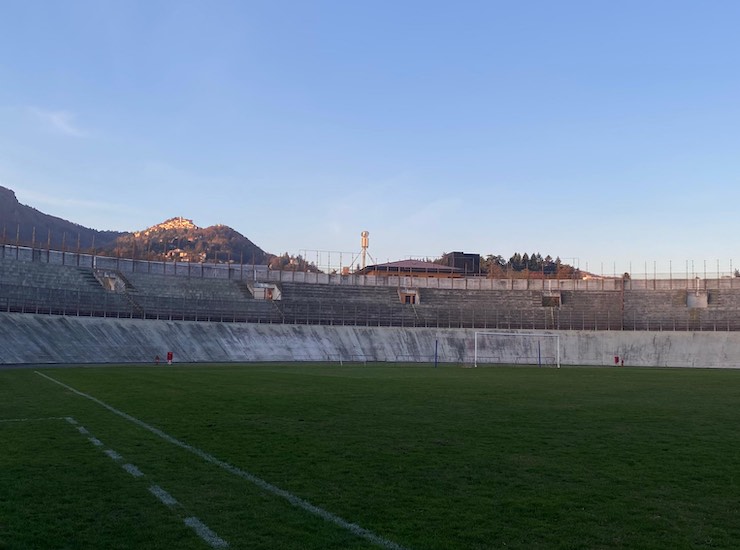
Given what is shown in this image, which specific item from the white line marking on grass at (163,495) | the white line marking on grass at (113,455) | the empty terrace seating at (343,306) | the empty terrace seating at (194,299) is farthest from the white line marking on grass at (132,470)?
the empty terrace seating at (343,306)

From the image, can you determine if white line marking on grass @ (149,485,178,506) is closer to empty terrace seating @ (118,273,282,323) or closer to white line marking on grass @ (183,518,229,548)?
white line marking on grass @ (183,518,229,548)

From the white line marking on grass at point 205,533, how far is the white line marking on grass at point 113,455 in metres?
4.19

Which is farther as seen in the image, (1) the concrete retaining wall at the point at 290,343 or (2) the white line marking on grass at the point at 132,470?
(1) the concrete retaining wall at the point at 290,343

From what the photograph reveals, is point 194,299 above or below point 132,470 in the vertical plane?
above

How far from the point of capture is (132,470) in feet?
32.8

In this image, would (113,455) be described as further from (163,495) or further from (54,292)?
(54,292)

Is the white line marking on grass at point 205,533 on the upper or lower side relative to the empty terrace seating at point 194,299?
lower

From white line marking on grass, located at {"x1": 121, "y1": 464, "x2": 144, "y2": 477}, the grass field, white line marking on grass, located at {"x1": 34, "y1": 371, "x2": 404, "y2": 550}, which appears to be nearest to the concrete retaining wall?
the grass field

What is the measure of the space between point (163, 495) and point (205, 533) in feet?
6.23

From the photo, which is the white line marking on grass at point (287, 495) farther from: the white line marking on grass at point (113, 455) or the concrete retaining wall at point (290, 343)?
the concrete retaining wall at point (290, 343)

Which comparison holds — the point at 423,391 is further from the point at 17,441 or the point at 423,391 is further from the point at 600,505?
the point at 600,505

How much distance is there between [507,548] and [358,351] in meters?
63.5

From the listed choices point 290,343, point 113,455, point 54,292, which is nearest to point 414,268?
point 290,343

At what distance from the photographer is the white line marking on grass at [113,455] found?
35.8 ft
